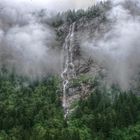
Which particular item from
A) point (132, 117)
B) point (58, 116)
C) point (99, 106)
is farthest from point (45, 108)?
point (132, 117)

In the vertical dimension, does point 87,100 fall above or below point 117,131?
above

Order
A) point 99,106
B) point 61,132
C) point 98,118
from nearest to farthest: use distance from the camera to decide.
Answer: point 61,132
point 98,118
point 99,106

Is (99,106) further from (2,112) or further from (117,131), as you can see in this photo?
(2,112)

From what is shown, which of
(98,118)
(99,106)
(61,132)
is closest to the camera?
(61,132)

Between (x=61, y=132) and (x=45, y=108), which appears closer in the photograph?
(x=61, y=132)

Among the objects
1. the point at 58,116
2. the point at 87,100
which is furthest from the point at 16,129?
the point at 87,100

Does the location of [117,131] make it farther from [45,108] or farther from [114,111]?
[45,108]

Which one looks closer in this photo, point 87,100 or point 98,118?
point 98,118

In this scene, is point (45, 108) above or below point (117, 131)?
above

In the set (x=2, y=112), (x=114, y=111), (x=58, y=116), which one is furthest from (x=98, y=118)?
(x=2, y=112)
